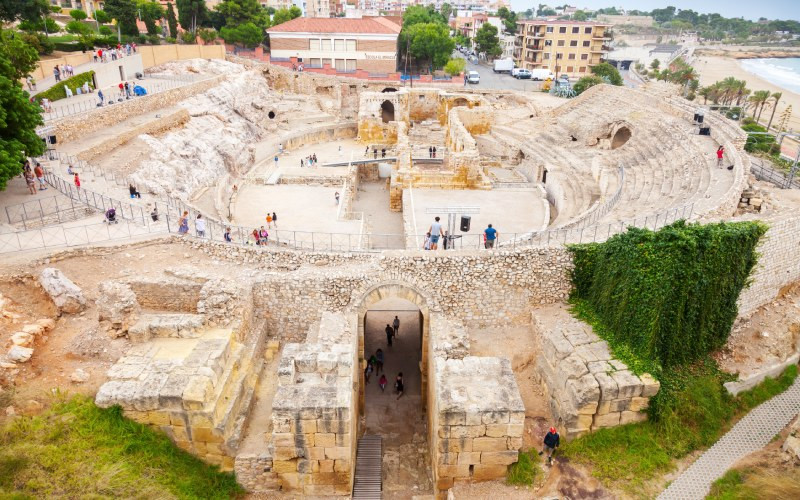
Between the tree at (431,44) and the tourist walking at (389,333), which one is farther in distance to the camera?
the tree at (431,44)

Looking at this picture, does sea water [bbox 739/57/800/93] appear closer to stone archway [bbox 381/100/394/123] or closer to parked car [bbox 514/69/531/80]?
parked car [bbox 514/69/531/80]

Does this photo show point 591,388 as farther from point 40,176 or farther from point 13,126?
point 40,176

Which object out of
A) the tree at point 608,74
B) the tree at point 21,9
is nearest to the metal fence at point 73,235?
the tree at point 21,9

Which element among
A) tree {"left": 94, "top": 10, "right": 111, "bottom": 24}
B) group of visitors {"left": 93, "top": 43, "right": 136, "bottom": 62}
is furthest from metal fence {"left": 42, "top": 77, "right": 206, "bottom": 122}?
tree {"left": 94, "top": 10, "right": 111, "bottom": 24}

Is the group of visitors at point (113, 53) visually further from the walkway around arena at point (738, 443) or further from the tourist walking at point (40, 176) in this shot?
the walkway around arena at point (738, 443)

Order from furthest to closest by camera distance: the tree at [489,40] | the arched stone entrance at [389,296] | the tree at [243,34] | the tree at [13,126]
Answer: the tree at [489,40] → the tree at [243,34] → the tree at [13,126] → the arched stone entrance at [389,296]

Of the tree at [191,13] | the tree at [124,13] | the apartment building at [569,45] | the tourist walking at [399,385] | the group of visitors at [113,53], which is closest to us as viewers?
the tourist walking at [399,385]

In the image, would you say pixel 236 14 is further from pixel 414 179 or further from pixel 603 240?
pixel 603 240
